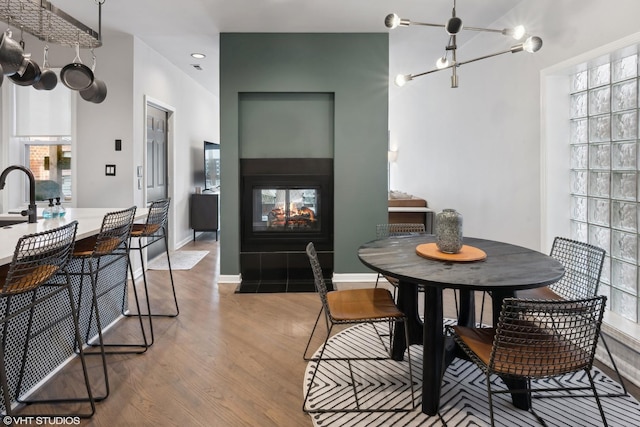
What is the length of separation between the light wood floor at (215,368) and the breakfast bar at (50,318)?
0.14m

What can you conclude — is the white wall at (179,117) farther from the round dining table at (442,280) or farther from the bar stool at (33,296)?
the round dining table at (442,280)

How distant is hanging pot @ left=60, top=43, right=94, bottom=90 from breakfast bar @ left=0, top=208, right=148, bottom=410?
92 cm

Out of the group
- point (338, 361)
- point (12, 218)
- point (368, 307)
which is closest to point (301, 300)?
point (338, 361)

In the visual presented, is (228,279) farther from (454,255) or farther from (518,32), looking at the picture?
(518,32)

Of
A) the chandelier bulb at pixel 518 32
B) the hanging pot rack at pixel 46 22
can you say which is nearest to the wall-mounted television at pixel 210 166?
the hanging pot rack at pixel 46 22

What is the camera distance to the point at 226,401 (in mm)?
2062

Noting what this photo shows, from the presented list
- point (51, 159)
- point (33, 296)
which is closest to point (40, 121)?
point (51, 159)

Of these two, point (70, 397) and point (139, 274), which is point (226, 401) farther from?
point (139, 274)

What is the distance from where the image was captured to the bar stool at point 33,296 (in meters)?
1.54

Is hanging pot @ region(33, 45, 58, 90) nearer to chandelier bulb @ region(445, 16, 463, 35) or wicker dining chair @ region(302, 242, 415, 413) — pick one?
wicker dining chair @ region(302, 242, 415, 413)

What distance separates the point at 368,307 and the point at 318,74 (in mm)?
2810

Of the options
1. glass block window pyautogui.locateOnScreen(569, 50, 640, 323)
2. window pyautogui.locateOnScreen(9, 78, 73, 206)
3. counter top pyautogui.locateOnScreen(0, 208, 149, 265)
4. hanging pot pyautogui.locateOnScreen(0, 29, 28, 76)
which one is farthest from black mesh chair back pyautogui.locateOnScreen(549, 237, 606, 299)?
window pyautogui.locateOnScreen(9, 78, 73, 206)

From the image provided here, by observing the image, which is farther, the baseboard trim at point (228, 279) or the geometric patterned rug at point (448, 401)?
the baseboard trim at point (228, 279)

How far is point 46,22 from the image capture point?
263 cm
